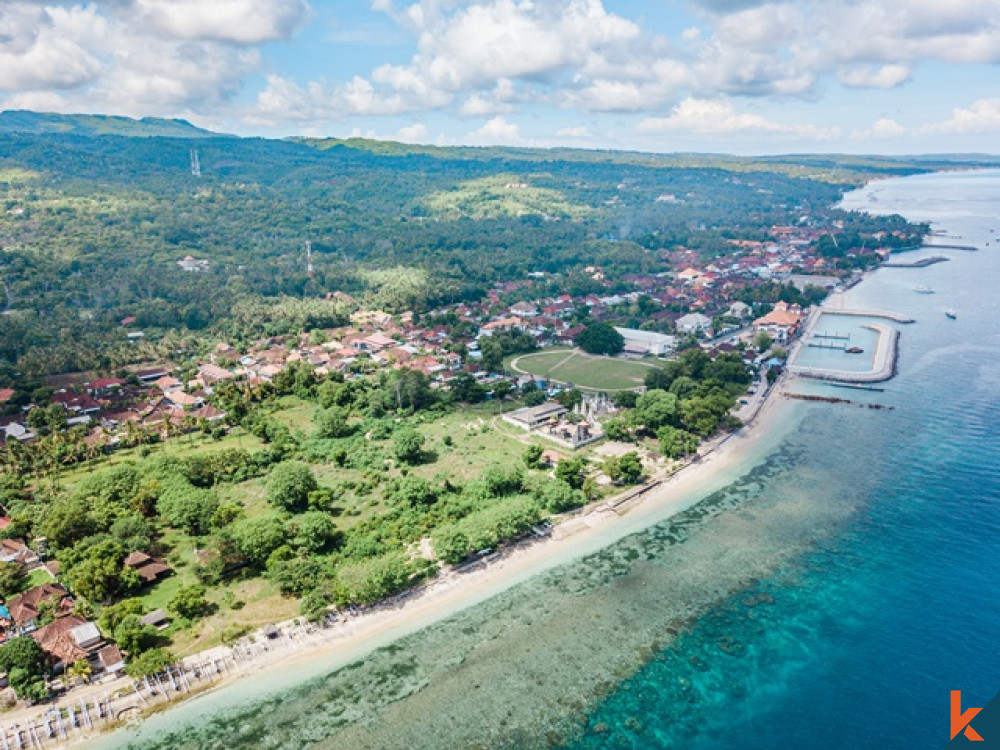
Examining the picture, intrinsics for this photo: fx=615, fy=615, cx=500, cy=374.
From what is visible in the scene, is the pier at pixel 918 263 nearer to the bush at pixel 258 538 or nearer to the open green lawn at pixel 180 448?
the open green lawn at pixel 180 448

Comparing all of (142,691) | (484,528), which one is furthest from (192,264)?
(142,691)

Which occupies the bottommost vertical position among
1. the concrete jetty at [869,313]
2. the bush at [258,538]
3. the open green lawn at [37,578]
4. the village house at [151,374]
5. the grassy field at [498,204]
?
the open green lawn at [37,578]

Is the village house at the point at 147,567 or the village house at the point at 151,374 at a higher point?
the village house at the point at 151,374

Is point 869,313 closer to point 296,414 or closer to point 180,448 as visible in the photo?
point 296,414

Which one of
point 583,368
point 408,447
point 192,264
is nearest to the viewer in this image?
point 408,447

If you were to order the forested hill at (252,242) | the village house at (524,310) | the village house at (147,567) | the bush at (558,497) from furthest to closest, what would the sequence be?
the village house at (524,310) < the forested hill at (252,242) < the bush at (558,497) < the village house at (147,567)

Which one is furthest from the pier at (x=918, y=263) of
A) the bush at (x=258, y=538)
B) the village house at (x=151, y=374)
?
the bush at (x=258, y=538)

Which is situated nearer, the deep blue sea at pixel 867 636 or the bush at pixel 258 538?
the deep blue sea at pixel 867 636
